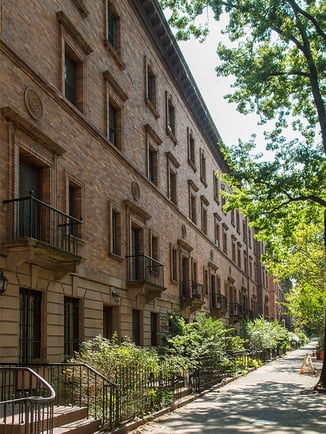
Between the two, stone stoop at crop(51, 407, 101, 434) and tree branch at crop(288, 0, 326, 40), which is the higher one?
tree branch at crop(288, 0, 326, 40)

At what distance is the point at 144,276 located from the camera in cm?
2067

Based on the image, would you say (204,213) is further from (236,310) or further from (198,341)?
(198,341)

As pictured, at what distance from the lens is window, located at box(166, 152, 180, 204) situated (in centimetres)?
2725

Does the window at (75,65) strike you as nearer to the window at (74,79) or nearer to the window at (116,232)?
the window at (74,79)

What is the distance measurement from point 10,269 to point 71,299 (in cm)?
353

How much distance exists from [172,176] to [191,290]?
5914 millimetres

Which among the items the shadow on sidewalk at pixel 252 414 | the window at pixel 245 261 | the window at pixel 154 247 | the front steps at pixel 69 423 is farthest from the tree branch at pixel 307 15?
the window at pixel 245 261

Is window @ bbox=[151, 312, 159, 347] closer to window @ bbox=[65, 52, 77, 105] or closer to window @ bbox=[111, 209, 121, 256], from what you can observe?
window @ bbox=[111, 209, 121, 256]

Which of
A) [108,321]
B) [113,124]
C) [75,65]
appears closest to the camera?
[75,65]

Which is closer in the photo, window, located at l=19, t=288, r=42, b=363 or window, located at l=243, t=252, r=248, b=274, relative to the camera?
window, located at l=19, t=288, r=42, b=363

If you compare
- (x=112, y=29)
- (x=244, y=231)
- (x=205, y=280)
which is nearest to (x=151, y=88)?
(x=112, y=29)

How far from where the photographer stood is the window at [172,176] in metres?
27.2

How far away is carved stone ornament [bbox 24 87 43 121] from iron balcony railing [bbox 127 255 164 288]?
7.21 meters

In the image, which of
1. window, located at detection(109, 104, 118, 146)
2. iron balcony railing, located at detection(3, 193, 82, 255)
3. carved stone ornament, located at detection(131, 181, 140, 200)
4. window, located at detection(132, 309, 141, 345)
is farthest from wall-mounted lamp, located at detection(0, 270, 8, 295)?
carved stone ornament, located at detection(131, 181, 140, 200)
